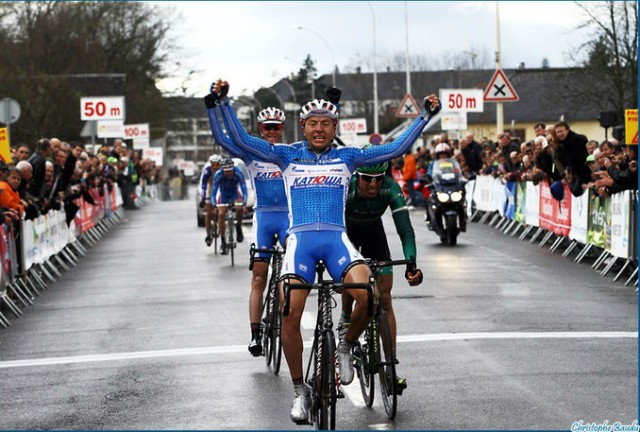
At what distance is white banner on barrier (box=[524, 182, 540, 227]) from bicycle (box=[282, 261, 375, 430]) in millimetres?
17216

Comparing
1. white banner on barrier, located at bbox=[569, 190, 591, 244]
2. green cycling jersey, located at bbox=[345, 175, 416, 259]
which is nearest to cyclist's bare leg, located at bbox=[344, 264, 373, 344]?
green cycling jersey, located at bbox=[345, 175, 416, 259]

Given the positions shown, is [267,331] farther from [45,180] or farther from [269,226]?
[45,180]

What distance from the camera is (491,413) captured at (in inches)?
347

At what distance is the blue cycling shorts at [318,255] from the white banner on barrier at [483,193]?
22.3 m

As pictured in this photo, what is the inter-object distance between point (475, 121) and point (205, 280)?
8656 centimetres

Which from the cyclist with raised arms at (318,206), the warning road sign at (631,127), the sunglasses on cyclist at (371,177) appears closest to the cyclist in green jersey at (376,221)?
the sunglasses on cyclist at (371,177)

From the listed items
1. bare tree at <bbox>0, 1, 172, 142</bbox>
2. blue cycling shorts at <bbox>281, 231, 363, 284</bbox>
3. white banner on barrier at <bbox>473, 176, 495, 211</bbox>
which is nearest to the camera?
blue cycling shorts at <bbox>281, 231, 363, 284</bbox>

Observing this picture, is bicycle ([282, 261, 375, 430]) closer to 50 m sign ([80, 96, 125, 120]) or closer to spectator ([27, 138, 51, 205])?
spectator ([27, 138, 51, 205])

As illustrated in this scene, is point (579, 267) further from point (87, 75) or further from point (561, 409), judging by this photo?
point (87, 75)

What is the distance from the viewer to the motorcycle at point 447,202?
24703 mm

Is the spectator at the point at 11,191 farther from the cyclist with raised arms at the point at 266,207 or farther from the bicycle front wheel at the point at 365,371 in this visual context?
the bicycle front wheel at the point at 365,371

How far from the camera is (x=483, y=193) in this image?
31891 mm

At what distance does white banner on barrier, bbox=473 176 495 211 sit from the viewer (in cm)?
3100

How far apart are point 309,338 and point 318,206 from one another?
4.26 metres
